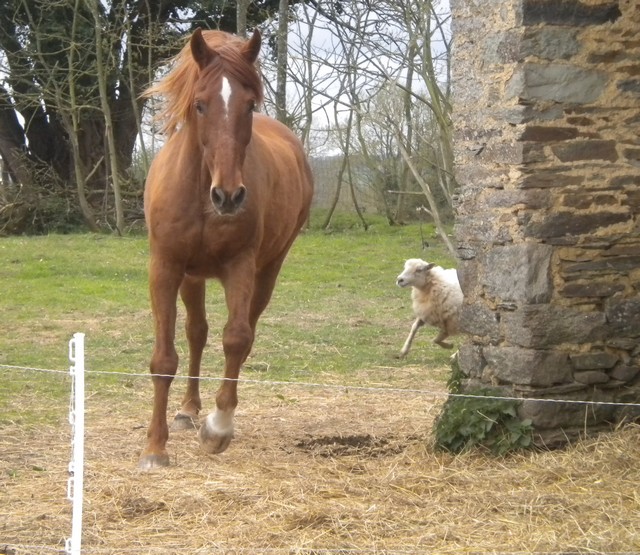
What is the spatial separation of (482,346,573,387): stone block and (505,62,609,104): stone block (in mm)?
1533

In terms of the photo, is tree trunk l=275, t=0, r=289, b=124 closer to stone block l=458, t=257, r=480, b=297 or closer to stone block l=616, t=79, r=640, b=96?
stone block l=458, t=257, r=480, b=297

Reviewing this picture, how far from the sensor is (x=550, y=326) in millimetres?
6117

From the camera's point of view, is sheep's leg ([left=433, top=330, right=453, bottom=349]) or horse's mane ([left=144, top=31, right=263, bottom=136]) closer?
horse's mane ([left=144, top=31, right=263, bottom=136])

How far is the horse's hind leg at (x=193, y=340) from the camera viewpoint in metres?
7.19

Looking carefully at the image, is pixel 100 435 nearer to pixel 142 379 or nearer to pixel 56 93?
pixel 142 379

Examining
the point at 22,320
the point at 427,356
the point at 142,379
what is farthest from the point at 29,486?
the point at 22,320

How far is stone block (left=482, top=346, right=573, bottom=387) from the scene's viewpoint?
6.09 meters

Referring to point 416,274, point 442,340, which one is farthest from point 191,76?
point 442,340

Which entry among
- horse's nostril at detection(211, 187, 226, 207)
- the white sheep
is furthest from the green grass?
horse's nostril at detection(211, 187, 226, 207)

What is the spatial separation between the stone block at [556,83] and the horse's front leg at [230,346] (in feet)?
6.47

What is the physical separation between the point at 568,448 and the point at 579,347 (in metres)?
0.62

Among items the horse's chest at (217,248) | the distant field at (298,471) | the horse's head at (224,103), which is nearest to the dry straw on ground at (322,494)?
the distant field at (298,471)

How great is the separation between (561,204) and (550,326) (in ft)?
2.43

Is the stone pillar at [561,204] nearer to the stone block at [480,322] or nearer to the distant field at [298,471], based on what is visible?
the stone block at [480,322]
